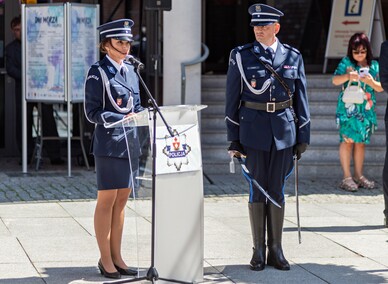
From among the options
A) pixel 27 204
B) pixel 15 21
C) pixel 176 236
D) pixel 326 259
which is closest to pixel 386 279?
pixel 326 259

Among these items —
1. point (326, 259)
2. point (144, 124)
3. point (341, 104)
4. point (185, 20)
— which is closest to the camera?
point (144, 124)

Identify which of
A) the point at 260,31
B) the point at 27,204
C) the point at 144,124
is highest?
the point at 260,31

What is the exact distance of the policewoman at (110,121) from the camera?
285 inches

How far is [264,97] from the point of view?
773cm

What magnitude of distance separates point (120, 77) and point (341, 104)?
17.9 ft

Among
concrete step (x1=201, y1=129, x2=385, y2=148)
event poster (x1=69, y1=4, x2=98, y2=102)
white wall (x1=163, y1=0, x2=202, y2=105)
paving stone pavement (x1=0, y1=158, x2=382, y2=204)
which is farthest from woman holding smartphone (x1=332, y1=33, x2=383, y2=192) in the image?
event poster (x1=69, y1=4, x2=98, y2=102)

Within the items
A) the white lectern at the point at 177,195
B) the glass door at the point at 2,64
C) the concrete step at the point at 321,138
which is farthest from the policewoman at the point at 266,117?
the glass door at the point at 2,64

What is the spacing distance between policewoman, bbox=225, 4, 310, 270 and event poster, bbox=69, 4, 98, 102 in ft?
→ 17.4

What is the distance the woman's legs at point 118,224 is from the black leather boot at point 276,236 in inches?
46.8

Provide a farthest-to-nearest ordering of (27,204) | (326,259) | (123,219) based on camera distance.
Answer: (27,204)
(326,259)
(123,219)

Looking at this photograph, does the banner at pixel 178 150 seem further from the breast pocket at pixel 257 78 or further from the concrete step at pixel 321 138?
the concrete step at pixel 321 138

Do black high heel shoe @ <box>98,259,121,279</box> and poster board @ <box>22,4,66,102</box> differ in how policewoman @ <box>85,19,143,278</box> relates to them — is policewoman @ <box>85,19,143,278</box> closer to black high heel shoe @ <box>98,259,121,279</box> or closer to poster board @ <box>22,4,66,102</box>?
black high heel shoe @ <box>98,259,121,279</box>

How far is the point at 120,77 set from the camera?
7.39 meters

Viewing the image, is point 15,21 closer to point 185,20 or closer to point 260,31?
point 185,20
